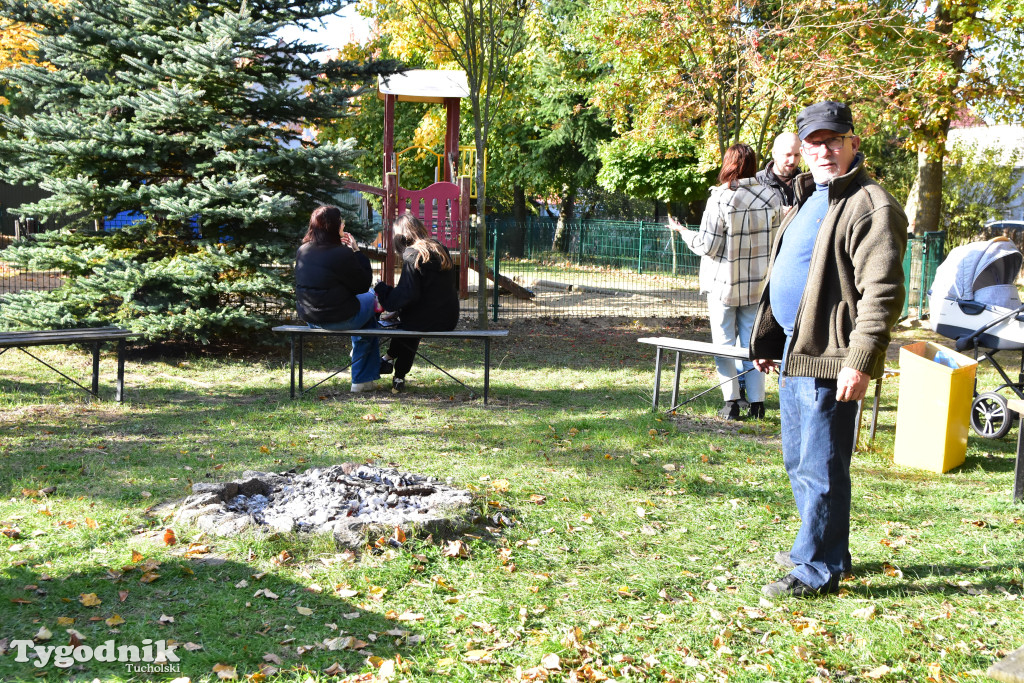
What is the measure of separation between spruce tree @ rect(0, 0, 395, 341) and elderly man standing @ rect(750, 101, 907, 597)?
6.63 metres

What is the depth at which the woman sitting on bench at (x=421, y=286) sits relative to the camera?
307 inches

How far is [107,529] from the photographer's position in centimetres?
451

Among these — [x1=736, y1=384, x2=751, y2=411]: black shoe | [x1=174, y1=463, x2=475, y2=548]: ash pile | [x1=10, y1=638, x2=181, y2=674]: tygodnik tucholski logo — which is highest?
[x1=736, y1=384, x2=751, y2=411]: black shoe

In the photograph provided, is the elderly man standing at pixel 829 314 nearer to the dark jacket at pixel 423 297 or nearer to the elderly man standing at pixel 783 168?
the elderly man standing at pixel 783 168

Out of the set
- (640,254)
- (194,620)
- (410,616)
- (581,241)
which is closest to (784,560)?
(410,616)

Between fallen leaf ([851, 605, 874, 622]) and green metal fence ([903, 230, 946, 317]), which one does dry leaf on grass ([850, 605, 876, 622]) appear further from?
green metal fence ([903, 230, 946, 317])

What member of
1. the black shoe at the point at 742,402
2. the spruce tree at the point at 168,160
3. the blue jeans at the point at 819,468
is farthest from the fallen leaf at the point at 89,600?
the spruce tree at the point at 168,160

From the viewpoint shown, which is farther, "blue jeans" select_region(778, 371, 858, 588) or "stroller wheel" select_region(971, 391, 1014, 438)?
"stroller wheel" select_region(971, 391, 1014, 438)

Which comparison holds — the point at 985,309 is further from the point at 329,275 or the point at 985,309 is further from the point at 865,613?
the point at 329,275

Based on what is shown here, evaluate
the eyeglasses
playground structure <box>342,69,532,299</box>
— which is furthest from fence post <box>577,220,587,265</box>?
the eyeglasses

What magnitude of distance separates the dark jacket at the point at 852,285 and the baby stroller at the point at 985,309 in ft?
13.0

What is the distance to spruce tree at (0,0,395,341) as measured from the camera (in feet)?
30.3

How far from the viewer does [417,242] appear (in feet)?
25.7

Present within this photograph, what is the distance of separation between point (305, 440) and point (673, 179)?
82.4ft
